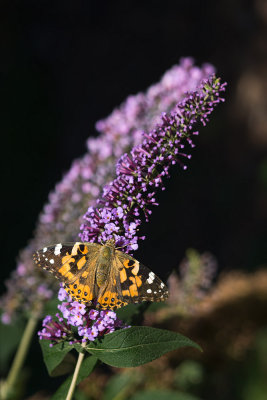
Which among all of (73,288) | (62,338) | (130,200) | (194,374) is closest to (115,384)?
(194,374)

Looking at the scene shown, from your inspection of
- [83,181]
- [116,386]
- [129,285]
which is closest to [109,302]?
[129,285]

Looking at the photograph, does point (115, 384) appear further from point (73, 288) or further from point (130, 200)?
point (130, 200)

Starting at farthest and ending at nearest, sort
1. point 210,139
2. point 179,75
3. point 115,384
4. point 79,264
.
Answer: point 210,139, point 179,75, point 115,384, point 79,264

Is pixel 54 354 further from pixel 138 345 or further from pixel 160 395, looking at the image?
pixel 160 395

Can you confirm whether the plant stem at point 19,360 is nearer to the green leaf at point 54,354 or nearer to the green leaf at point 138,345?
the green leaf at point 54,354

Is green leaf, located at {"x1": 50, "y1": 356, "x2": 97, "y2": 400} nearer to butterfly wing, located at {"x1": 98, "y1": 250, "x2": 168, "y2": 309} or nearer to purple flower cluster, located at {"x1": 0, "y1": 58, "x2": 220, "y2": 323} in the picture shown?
butterfly wing, located at {"x1": 98, "y1": 250, "x2": 168, "y2": 309}

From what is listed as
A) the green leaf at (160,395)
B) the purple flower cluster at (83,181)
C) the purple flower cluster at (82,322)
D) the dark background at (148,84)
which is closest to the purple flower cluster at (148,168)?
the purple flower cluster at (82,322)
